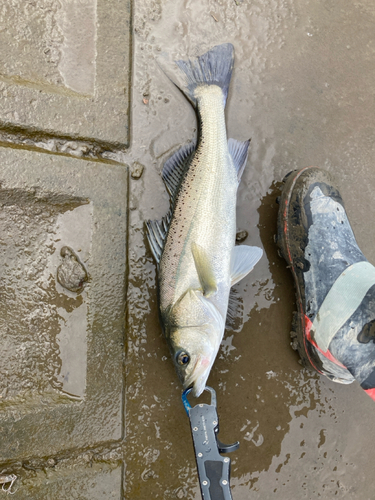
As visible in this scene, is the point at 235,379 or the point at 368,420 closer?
the point at 235,379

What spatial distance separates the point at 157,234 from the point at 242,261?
2.09 ft

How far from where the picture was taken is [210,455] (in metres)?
2.01

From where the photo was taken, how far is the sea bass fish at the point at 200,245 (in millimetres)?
2201

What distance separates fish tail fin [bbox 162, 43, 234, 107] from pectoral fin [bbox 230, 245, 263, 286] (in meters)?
1.16

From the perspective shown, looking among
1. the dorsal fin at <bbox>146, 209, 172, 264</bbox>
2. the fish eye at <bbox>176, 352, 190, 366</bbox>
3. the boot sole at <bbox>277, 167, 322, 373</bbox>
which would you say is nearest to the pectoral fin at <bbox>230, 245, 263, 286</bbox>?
the boot sole at <bbox>277, 167, 322, 373</bbox>

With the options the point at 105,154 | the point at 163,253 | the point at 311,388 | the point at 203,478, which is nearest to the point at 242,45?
the point at 105,154

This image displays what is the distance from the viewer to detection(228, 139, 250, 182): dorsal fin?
260 cm

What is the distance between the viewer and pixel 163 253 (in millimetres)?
2354

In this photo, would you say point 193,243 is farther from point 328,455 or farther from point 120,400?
point 328,455

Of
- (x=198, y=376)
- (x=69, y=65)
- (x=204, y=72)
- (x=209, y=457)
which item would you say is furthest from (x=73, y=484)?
(x=204, y=72)

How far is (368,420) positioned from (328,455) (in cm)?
46

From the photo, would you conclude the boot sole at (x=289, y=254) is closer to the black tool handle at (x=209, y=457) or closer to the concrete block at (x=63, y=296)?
the black tool handle at (x=209, y=457)

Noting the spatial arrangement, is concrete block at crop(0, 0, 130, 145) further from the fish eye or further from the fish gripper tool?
the fish gripper tool

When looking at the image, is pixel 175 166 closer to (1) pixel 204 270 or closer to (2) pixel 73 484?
(1) pixel 204 270
